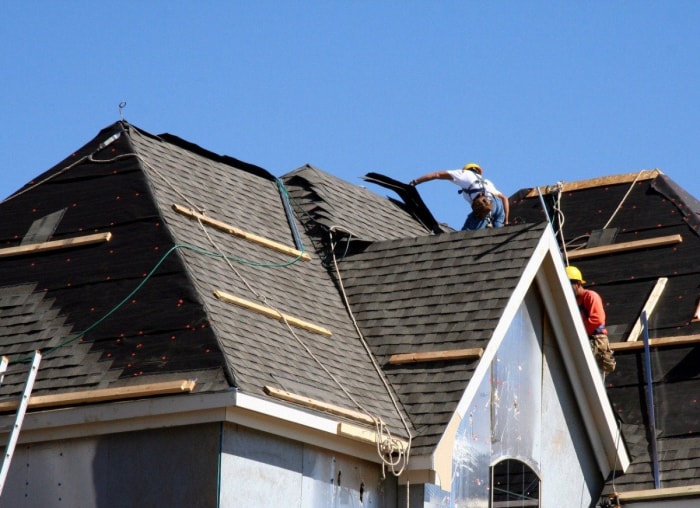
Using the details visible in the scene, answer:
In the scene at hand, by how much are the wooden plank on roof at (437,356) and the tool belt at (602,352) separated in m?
3.49

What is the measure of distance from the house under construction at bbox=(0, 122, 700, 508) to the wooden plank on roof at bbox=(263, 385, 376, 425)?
0.03 m

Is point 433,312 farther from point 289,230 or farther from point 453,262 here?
point 289,230

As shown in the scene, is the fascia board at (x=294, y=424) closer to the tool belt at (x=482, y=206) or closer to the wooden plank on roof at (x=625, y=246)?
the tool belt at (x=482, y=206)

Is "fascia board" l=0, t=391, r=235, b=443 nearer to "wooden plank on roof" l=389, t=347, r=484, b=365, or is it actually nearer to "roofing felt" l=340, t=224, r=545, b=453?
"roofing felt" l=340, t=224, r=545, b=453

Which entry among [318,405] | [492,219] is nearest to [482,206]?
[492,219]

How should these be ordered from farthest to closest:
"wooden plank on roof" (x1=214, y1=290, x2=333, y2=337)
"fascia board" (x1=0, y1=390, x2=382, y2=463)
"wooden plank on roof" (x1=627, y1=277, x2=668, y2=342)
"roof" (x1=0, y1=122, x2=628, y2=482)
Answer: "wooden plank on roof" (x1=627, y1=277, x2=668, y2=342) → "wooden plank on roof" (x1=214, y1=290, x2=333, y2=337) → "roof" (x1=0, y1=122, x2=628, y2=482) → "fascia board" (x1=0, y1=390, x2=382, y2=463)

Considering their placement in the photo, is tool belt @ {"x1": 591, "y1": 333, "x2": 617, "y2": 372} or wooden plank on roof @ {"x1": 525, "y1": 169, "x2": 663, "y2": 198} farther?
wooden plank on roof @ {"x1": 525, "y1": 169, "x2": 663, "y2": 198}

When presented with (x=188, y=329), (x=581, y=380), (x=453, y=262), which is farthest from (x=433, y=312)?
(x=188, y=329)

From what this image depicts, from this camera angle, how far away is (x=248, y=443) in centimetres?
1289

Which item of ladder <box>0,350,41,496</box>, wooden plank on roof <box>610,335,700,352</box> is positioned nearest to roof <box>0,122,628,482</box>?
ladder <box>0,350,41,496</box>

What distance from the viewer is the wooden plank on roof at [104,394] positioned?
1263 cm

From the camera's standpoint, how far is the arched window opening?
619 inches

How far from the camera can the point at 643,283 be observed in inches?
770

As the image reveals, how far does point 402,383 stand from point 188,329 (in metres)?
2.72
